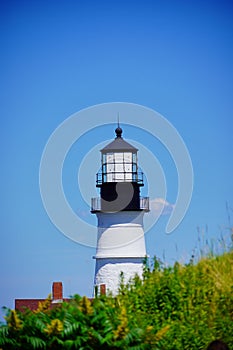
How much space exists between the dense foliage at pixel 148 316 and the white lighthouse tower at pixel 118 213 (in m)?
22.6

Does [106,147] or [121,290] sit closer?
[121,290]

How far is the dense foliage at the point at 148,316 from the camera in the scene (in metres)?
11.2

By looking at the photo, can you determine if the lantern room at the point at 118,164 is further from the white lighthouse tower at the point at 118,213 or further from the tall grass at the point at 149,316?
the tall grass at the point at 149,316

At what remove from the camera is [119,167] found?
37.2m

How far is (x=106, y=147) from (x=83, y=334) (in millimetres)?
26183

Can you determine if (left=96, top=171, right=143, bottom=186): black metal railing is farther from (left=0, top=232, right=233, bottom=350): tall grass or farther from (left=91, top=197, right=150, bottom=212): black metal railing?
(left=0, top=232, right=233, bottom=350): tall grass

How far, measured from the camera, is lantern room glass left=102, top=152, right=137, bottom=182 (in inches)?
1458

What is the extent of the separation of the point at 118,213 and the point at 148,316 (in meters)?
24.8

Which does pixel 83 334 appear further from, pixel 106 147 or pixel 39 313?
pixel 106 147

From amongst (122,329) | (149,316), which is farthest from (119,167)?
(122,329)

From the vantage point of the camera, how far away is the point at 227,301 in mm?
13062

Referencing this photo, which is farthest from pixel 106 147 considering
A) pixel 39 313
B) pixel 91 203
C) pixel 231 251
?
pixel 39 313

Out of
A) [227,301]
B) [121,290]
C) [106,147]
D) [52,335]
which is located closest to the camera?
[52,335]

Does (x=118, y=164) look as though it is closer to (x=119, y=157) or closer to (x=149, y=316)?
(x=119, y=157)
